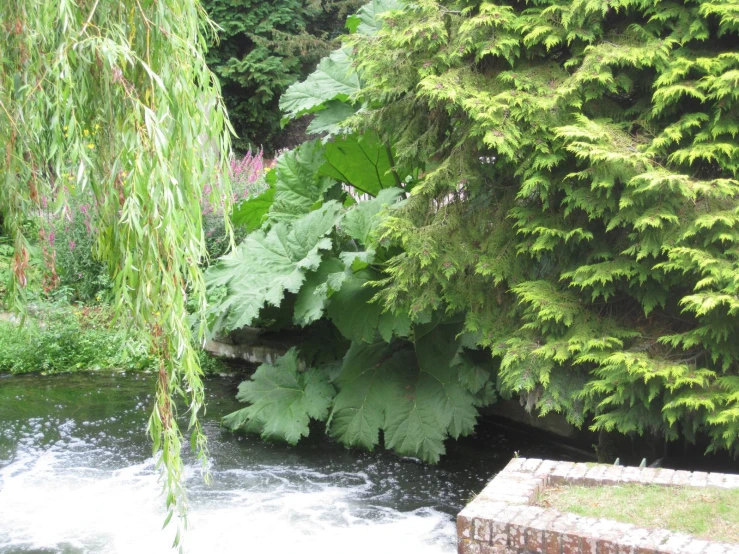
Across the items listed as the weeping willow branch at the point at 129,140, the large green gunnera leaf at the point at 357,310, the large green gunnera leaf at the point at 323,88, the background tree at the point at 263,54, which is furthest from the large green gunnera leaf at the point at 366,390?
the background tree at the point at 263,54

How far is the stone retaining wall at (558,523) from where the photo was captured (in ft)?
9.16

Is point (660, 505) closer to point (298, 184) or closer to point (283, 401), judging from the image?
point (283, 401)

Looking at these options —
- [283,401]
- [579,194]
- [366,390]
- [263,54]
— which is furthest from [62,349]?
[263,54]

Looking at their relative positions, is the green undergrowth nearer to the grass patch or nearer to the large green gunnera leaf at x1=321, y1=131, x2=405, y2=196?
the large green gunnera leaf at x1=321, y1=131, x2=405, y2=196

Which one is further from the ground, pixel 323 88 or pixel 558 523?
pixel 323 88

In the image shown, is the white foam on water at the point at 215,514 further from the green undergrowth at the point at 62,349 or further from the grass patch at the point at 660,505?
the green undergrowth at the point at 62,349

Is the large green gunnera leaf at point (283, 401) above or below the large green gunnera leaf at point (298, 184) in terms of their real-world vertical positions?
below

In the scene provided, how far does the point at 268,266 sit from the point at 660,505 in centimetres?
367

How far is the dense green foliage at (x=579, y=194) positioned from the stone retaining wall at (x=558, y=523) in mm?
479

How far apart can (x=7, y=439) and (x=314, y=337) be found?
2.65 metres

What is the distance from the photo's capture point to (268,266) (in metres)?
6.04

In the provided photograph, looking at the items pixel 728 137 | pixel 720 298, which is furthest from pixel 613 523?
pixel 728 137

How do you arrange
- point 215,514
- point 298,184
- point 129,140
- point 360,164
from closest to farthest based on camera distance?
point 129,140
point 215,514
point 360,164
point 298,184

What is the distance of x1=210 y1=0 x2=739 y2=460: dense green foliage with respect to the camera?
3873 mm
